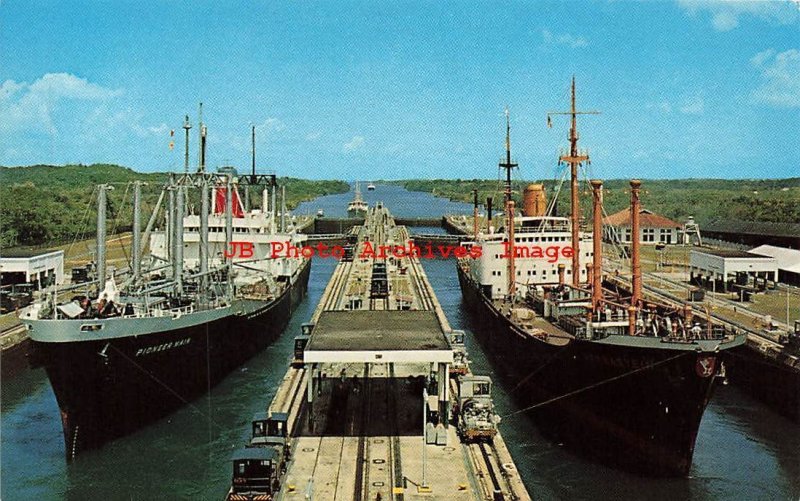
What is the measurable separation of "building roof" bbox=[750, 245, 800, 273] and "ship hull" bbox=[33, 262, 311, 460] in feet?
135

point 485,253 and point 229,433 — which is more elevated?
point 485,253

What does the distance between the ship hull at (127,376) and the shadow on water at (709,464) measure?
13.8 m

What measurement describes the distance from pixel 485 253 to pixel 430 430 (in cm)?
2839

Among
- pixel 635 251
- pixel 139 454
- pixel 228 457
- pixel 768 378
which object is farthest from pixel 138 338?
pixel 768 378

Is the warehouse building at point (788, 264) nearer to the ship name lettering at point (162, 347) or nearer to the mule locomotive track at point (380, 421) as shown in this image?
the mule locomotive track at point (380, 421)

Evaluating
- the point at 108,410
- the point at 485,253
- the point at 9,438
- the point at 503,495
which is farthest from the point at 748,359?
the point at 9,438

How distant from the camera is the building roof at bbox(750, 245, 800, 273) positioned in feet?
184

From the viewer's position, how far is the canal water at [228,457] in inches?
1000

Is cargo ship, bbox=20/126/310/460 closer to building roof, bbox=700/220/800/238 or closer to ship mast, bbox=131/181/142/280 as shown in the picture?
ship mast, bbox=131/181/142/280

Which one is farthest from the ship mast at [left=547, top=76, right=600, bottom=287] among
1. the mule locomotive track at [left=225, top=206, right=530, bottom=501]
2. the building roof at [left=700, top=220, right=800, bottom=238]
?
the building roof at [left=700, top=220, right=800, bottom=238]

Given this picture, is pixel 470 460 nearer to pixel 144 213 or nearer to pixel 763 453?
pixel 763 453

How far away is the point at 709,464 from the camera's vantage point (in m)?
27.8

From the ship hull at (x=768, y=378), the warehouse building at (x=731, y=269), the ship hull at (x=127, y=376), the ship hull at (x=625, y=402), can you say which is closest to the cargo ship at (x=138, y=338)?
the ship hull at (x=127, y=376)

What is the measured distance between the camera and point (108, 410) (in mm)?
28609
